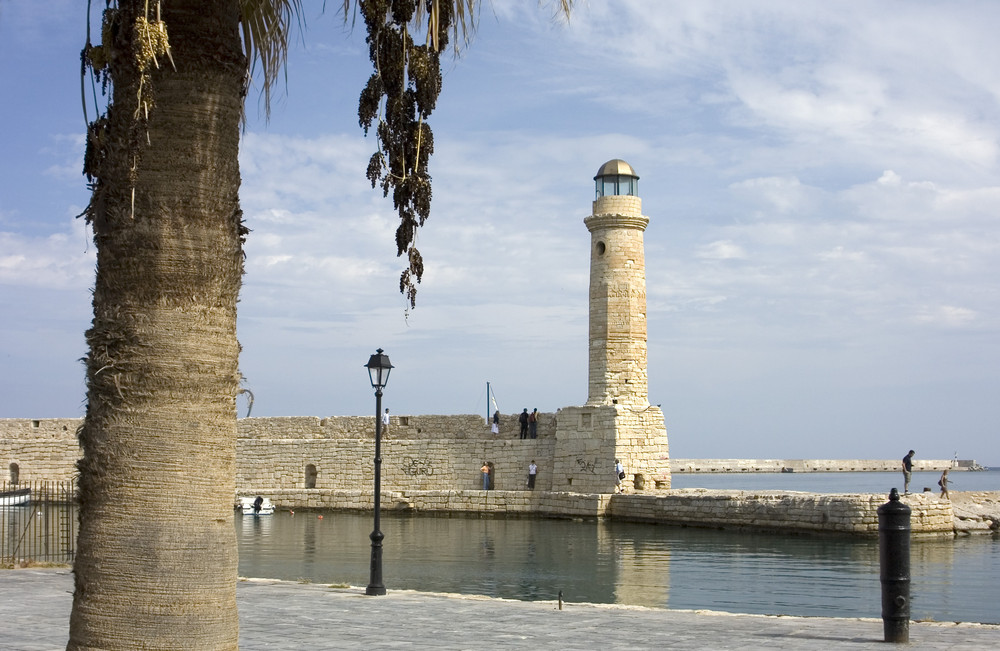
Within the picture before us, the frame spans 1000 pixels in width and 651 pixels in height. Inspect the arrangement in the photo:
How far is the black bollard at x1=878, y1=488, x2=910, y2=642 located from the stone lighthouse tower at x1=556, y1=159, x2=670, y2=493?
1762 centimetres

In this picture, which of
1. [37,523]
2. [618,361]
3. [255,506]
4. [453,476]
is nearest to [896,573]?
[37,523]

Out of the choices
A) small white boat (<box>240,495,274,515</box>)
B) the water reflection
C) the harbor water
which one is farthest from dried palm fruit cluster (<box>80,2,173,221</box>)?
small white boat (<box>240,495,274,515</box>)

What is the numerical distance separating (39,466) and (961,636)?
3016 centimetres

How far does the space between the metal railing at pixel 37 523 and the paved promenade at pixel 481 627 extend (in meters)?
3.68

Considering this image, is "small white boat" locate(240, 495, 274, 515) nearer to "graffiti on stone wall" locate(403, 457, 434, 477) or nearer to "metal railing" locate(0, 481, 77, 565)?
"graffiti on stone wall" locate(403, 457, 434, 477)

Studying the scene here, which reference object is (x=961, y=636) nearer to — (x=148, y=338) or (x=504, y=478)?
(x=148, y=338)

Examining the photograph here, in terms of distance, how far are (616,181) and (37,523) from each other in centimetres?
1555

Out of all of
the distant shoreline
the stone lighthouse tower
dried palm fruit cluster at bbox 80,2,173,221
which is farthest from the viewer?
the distant shoreline

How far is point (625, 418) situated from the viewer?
81.4ft

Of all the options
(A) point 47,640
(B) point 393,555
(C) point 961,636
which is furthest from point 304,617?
(B) point 393,555

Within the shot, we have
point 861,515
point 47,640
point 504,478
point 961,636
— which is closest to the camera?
point 47,640

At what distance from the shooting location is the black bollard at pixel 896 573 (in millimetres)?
7070

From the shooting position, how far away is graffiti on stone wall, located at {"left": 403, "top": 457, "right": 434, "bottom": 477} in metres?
28.3

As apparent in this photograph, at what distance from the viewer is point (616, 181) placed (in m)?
25.6
